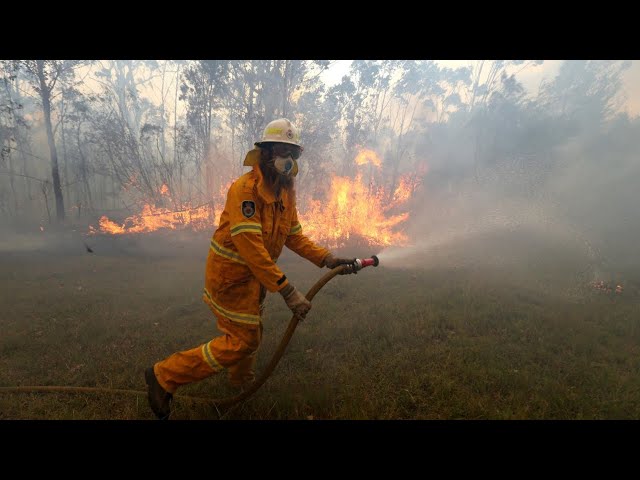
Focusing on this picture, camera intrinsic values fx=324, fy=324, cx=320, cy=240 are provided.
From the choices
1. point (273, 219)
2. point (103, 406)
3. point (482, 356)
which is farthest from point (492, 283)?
point (103, 406)

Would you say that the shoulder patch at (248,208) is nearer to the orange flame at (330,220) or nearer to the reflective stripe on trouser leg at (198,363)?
the reflective stripe on trouser leg at (198,363)

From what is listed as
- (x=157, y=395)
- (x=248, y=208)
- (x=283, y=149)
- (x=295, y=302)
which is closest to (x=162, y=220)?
(x=157, y=395)

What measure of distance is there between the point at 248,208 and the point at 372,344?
2933mm

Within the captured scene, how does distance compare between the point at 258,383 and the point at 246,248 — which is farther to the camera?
the point at 258,383

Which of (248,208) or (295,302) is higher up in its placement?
(248,208)

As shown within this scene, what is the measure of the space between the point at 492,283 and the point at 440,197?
16.3m

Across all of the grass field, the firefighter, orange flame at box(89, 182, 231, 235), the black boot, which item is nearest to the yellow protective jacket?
the firefighter

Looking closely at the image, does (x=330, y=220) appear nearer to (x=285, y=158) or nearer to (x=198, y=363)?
(x=285, y=158)

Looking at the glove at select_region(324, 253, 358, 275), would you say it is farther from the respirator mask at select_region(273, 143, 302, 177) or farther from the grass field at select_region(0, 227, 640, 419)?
the grass field at select_region(0, 227, 640, 419)

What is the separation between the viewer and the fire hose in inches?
118

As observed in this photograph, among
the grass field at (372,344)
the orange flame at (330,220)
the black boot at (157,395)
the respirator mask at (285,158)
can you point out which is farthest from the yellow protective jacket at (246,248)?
the orange flame at (330,220)

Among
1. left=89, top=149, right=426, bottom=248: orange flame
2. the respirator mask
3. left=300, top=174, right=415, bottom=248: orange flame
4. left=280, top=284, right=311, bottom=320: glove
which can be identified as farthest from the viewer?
left=89, top=149, right=426, bottom=248: orange flame

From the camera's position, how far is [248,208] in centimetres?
285

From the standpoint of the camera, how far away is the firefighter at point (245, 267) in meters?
2.82
